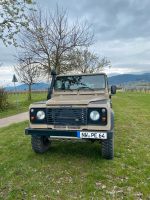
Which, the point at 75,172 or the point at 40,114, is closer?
the point at 75,172

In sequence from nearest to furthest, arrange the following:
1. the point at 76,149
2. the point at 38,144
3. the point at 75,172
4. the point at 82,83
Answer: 1. the point at 75,172
2. the point at 38,144
3. the point at 76,149
4. the point at 82,83

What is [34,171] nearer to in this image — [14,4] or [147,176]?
[147,176]

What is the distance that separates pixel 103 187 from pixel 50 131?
178 centimetres

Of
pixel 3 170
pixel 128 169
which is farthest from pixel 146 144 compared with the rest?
pixel 3 170

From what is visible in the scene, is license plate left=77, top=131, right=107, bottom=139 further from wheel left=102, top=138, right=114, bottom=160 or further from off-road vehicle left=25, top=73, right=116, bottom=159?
wheel left=102, top=138, right=114, bottom=160

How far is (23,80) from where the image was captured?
3416cm

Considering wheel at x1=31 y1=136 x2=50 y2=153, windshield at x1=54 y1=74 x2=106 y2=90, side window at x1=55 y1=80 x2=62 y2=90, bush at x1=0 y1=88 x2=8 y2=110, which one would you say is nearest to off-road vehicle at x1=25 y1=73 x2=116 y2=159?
wheel at x1=31 y1=136 x2=50 y2=153

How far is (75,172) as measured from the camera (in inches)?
217

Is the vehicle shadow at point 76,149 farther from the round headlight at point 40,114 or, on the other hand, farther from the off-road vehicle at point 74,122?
the round headlight at point 40,114

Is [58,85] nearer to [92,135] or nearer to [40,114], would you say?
[40,114]

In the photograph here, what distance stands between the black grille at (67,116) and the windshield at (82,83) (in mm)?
1549

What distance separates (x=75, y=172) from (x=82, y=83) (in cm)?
275

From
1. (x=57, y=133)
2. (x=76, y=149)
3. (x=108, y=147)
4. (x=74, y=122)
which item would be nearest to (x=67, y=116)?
(x=74, y=122)

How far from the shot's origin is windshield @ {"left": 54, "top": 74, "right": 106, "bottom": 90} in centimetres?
741
